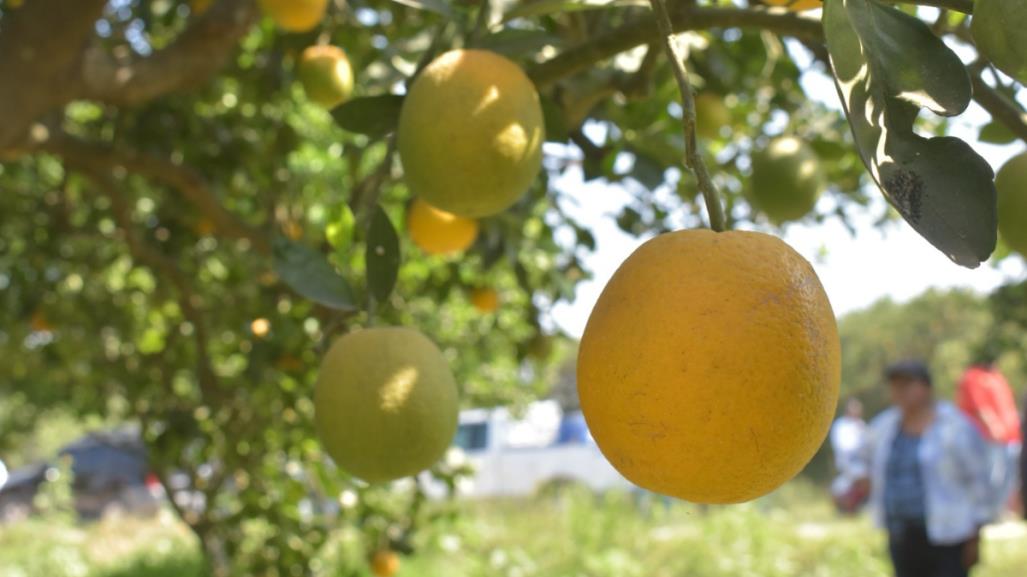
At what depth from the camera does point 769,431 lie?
2.34 feet

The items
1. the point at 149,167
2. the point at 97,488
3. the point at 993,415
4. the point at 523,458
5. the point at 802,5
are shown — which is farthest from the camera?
the point at 97,488

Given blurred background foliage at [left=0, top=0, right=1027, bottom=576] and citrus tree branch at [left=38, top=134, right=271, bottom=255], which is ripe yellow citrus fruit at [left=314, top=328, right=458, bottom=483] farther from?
citrus tree branch at [left=38, top=134, right=271, bottom=255]

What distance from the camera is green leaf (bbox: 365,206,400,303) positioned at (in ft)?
3.80

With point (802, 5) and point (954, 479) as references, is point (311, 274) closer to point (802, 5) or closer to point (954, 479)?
point (802, 5)

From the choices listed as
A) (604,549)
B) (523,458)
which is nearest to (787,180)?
(604,549)

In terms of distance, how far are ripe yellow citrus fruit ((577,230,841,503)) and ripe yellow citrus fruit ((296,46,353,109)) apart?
138 centimetres

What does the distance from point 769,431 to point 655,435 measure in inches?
3.3

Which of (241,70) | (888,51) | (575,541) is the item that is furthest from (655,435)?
(575,541)

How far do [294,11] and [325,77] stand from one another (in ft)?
0.47

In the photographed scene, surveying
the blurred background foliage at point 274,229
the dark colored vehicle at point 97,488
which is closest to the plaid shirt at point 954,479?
the blurred background foliage at point 274,229

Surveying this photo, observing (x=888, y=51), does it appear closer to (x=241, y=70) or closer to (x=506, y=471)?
(x=241, y=70)

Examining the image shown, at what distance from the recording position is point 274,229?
7.17ft

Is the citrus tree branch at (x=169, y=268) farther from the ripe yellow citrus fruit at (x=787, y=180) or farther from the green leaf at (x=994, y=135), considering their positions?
the green leaf at (x=994, y=135)

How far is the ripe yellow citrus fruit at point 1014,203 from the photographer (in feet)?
3.29
